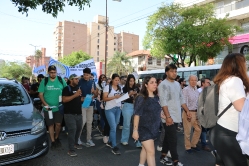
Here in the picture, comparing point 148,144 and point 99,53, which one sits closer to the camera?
point 148,144

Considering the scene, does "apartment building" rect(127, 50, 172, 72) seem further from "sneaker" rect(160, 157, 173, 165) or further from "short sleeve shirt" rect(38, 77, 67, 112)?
"sneaker" rect(160, 157, 173, 165)

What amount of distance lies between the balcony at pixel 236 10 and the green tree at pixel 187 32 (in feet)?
16.0

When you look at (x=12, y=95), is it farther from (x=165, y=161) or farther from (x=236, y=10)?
(x=236, y=10)

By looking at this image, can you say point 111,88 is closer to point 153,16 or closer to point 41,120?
point 41,120

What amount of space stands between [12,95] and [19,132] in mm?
1420

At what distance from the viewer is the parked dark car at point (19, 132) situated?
11.6 feet

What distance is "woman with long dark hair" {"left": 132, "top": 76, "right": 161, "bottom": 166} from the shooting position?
334cm

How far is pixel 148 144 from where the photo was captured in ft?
11.0

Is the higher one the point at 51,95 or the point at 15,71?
the point at 15,71

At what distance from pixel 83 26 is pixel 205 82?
89607 mm

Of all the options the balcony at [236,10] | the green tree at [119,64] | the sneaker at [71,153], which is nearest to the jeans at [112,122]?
the sneaker at [71,153]

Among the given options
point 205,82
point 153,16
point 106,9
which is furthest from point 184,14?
point 205,82

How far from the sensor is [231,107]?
7.64ft

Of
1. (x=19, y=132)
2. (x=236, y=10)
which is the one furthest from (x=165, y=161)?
(x=236, y=10)
